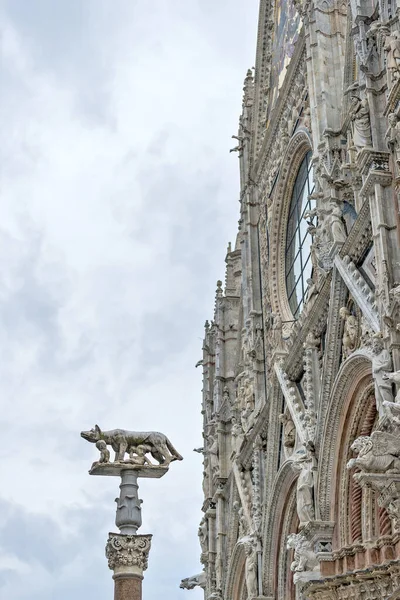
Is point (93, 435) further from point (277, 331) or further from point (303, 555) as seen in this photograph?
point (277, 331)

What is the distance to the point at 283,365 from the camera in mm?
18641

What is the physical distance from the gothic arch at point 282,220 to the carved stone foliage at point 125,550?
10.1 m

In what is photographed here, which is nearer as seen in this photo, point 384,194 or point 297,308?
point 384,194

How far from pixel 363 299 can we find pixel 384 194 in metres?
1.47

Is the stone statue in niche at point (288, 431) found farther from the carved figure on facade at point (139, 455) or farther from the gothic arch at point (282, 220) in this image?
the carved figure on facade at point (139, 455)

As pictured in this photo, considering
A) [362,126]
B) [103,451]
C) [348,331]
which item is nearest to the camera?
[103,451]

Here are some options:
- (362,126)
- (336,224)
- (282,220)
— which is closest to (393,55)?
(362,126)

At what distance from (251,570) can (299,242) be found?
613cm

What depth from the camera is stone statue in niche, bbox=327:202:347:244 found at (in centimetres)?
1608

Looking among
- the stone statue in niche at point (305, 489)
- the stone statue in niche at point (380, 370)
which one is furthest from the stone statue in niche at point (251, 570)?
the stone statue in niche at point (380, 370)

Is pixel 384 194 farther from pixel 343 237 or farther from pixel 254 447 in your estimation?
pixel 254 447

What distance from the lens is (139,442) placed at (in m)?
10.8

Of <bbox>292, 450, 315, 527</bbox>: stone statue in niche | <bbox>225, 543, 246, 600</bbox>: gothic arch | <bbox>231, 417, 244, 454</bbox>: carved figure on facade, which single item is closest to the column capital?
<bbox>292, 450, 315, 527</bbox>: stone statue in niche

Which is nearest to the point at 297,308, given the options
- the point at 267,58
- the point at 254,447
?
the point at 254,447
